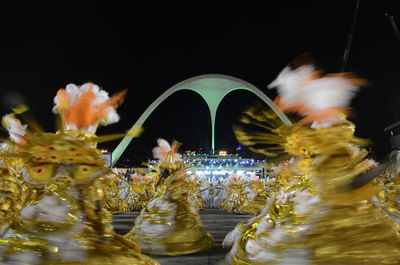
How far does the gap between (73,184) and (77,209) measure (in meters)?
0.20

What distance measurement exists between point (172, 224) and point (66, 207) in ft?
9.51

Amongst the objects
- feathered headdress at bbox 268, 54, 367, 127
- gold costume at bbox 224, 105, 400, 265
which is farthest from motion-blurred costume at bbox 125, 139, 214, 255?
feathered headdress at bbox 268, 54, 367, 127

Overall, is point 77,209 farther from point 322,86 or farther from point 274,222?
point 322,86

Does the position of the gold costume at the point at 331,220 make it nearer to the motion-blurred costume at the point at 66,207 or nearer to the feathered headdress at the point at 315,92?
the feathered headdress at the point at 315,92

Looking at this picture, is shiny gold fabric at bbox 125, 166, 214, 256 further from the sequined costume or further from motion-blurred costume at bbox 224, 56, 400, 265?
the sequined costume

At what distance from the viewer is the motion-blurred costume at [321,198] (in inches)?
78.5

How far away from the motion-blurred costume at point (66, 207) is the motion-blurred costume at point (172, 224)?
2.57 metres

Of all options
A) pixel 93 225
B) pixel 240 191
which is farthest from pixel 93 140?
pixel 240 191

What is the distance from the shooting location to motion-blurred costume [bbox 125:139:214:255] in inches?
189

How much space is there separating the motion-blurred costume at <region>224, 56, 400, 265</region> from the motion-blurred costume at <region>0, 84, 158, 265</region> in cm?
98

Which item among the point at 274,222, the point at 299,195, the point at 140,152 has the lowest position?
the point at 274,222

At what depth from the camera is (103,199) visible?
2.44 meters

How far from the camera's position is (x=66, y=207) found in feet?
7.44

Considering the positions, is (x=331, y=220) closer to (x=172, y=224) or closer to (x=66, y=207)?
(x=66, y=207)
